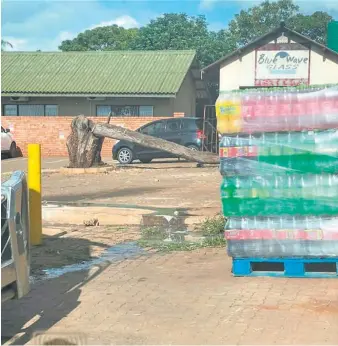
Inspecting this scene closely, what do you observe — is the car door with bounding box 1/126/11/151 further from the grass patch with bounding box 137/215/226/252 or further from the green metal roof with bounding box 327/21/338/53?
the grass patch with bounding box 137/215/226/252

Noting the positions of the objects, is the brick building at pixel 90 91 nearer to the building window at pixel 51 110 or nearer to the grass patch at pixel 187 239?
the building window at pixel 51 110

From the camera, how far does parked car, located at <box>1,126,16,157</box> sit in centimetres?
2729

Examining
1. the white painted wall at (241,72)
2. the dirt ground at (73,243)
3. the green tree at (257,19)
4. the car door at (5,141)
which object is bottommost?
the dirt ground at (73,243)

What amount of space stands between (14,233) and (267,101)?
3020mm

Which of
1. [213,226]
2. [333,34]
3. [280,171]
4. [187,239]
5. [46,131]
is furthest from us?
[46,131]

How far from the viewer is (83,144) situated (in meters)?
19.2

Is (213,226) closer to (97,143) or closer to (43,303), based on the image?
(43,303)

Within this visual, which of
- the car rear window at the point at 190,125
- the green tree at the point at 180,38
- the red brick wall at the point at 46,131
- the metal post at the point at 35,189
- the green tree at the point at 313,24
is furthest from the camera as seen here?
the green tree at the point at 313,24

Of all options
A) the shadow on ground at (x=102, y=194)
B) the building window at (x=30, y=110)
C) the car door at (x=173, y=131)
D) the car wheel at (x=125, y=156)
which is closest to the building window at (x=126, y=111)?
the building window at (x=30, y=110)

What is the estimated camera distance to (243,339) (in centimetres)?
486

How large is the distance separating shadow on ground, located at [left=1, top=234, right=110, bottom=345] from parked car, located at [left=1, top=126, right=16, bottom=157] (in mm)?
20172

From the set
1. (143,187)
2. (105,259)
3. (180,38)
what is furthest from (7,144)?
(180,38)

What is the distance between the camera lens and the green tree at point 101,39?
65.1m

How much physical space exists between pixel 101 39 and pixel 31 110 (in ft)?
119
